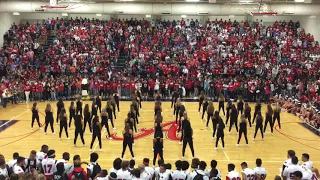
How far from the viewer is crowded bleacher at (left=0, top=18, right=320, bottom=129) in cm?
2983

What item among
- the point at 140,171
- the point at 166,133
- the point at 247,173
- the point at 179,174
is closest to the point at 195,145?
the point at 166,133

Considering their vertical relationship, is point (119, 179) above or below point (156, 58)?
below

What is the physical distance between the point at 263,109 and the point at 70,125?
13.7 metres

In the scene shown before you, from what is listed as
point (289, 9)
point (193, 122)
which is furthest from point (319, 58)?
point (193, 122)

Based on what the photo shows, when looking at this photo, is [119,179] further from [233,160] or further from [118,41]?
[118,41]

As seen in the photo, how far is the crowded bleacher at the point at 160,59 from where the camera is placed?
29.8m

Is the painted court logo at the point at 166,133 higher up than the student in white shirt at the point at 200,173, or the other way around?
the student in white shirt at the point at 200,173

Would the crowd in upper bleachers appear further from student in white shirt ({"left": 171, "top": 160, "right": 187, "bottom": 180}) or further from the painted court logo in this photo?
student in white shirt ({"left": 171, "top": 160, "right": 187, "bottom": 180})

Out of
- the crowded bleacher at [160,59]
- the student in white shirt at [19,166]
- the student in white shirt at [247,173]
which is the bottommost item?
the student in white shirt at [247,173]

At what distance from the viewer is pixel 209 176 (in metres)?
9.45

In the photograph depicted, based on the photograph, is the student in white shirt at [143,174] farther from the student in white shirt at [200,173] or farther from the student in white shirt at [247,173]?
the student in white shirt at [247,173]

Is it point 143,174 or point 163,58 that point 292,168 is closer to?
point 143,174

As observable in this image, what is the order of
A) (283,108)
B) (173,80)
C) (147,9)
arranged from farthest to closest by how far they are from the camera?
(147,9)
(173,80)
(283,108)

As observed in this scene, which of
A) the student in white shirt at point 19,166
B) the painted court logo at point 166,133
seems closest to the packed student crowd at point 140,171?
the student in white shirt at point 19,166
